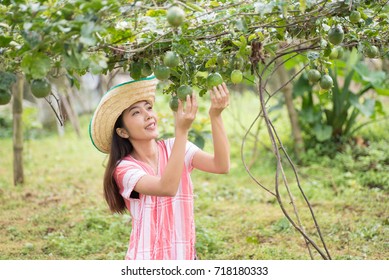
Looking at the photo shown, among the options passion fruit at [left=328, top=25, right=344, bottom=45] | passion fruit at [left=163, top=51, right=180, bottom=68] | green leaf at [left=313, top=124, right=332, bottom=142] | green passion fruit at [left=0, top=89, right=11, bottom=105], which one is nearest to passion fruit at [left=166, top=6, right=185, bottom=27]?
passion fruit at [left=163, top=51, right=180, bottom=68]

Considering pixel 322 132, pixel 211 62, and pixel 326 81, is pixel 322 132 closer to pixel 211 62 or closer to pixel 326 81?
pixel 326 81

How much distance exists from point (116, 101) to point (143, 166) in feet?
1.11

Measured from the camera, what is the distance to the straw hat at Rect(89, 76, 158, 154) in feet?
8.79

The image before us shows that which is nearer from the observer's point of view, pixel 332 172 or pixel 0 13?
pixel 0 13

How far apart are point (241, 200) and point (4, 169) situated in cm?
301

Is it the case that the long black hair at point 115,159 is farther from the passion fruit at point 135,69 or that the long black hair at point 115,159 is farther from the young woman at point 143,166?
the passion fruit at point 135,69

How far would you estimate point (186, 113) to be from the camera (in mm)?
2281

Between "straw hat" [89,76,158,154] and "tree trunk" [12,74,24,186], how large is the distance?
248 cm

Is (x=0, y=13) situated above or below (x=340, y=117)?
below

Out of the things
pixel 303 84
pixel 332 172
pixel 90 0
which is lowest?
pixel 90 0

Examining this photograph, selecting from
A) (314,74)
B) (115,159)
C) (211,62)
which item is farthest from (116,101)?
(314,74)

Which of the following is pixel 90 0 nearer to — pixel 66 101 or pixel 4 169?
pixel 4 169

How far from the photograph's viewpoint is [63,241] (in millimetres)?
3900
